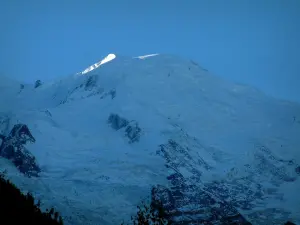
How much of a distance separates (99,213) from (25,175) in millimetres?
32632

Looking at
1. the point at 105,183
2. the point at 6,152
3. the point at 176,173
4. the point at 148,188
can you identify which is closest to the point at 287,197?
the point at 176,173

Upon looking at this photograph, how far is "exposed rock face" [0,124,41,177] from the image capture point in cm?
17575

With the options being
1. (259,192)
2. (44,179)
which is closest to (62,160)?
(44,179)

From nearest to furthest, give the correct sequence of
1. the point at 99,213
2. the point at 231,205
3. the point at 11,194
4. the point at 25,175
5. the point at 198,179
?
the point at 11,194
the point at 99,213
the point at 25,175
the point at 231,205
the point at 198,179

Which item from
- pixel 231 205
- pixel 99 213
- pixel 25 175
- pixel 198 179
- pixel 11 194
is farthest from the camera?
pixel 198 179

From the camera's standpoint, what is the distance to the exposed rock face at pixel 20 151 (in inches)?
6919

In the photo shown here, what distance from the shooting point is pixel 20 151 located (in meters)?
185

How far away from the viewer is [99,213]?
504 ft

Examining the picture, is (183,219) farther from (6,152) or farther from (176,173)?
(6,152)

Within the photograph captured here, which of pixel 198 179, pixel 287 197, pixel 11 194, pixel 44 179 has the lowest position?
pixel 287 197

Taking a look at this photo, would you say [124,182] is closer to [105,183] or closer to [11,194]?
[105,183]

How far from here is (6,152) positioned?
186 m

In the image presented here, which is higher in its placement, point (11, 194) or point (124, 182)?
point (11, 194)

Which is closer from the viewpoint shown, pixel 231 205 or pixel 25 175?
pixel 25 175
